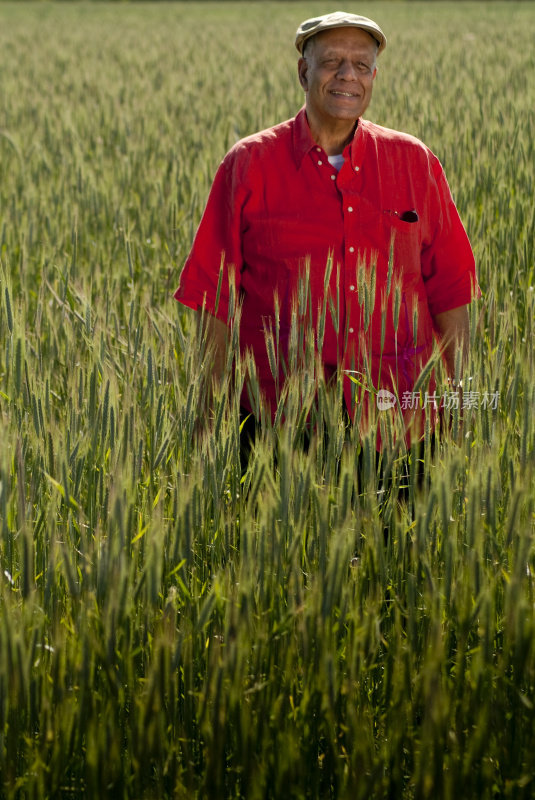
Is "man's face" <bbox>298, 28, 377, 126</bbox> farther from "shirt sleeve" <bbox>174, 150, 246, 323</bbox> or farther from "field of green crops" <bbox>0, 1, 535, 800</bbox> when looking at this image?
"field of green crops" <bbox>0, 1, 535, 800</bbox>

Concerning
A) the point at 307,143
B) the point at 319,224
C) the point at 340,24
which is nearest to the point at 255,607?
the point at 319,224

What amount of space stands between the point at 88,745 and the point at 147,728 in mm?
60

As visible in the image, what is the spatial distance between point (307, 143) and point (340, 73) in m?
0.15

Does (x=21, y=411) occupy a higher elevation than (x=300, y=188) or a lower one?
lower

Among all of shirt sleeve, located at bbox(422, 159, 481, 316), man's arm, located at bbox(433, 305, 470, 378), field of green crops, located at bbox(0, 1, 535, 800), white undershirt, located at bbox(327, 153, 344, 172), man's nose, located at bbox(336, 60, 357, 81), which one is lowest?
field of green crops, located at bbox(0, 1, 535, 800)

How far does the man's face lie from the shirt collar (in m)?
0.04

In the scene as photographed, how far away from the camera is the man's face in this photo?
1826 mm

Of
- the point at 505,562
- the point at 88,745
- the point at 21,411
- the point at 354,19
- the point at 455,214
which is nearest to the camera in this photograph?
the point at 88,745

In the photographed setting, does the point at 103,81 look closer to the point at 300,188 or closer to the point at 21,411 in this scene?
the point at 300,188

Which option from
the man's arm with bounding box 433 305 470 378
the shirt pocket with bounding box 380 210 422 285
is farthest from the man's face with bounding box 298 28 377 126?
the man's arm with bounding box 433 305 470 378

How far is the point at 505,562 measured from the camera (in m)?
1.21

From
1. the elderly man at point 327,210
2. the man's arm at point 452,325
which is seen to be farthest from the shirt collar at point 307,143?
the man's arm at point 452,325

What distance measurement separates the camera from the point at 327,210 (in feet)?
6.15

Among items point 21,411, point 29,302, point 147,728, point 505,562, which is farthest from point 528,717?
point 29,302
